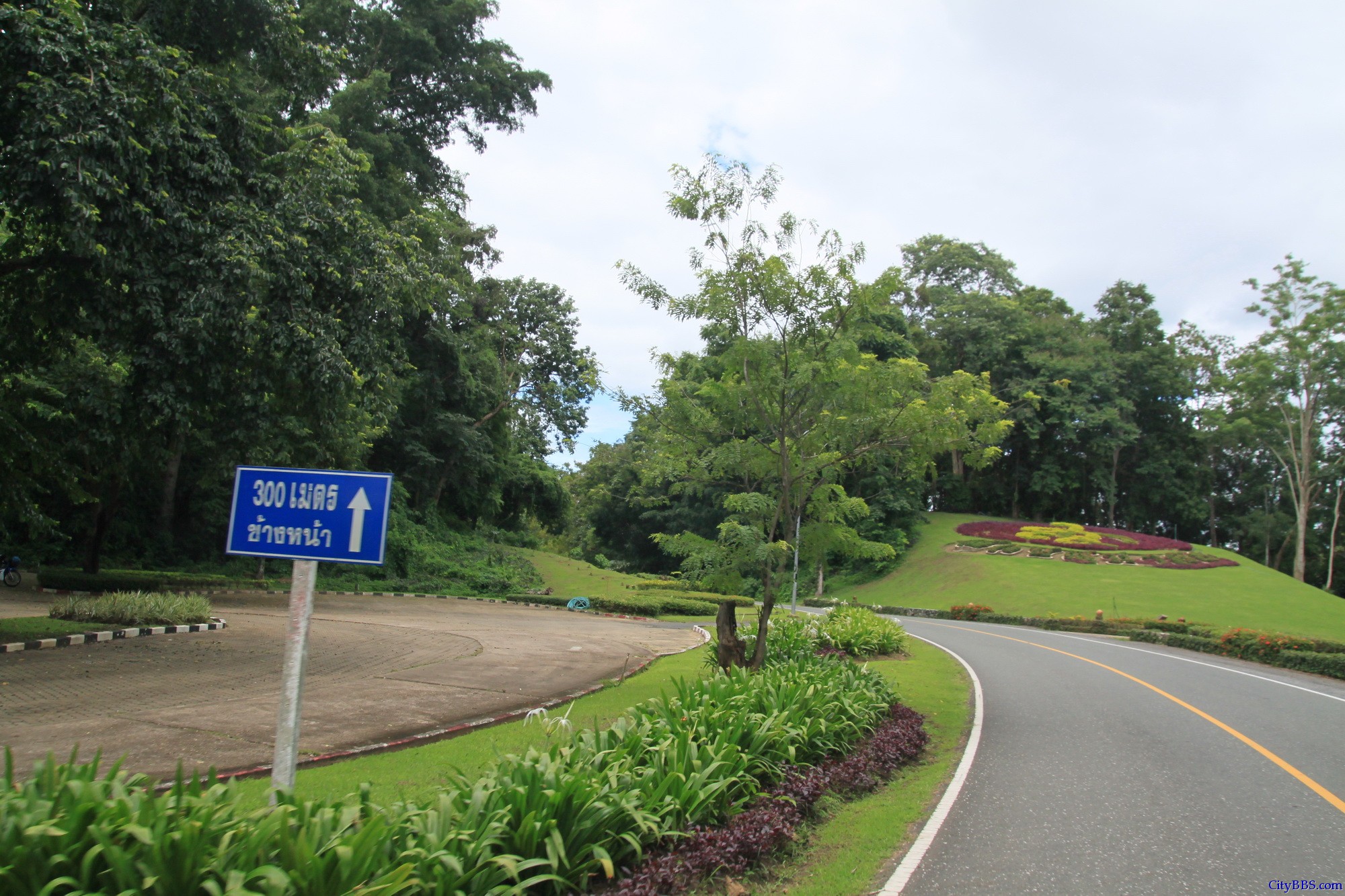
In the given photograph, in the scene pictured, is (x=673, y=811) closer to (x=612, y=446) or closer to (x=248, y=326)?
(x=248, y=326)

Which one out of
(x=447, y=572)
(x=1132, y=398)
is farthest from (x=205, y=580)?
(x=1132, y=398)

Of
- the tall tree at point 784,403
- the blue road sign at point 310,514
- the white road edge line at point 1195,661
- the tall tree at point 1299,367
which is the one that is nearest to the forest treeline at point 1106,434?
the tall tree at point 1299,367

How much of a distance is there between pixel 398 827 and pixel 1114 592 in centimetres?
3720

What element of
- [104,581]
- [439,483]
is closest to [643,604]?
[439,483]

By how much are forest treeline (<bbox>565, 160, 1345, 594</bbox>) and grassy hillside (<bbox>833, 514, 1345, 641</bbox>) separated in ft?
11.6

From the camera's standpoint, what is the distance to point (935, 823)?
20.0 feet

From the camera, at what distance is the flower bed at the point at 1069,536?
41719mm

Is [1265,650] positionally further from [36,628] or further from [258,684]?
[36,628]

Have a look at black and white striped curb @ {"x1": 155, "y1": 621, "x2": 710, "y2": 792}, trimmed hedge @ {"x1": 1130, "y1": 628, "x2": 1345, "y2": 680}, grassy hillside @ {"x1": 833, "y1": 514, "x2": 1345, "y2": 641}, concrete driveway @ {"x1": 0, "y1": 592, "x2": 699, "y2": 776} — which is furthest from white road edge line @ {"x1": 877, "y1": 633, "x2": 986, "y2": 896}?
grassy hillside @ {"x1": 833, "y1": 514, "x2": 1345, "y2": 641}

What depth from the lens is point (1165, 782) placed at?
7.21 meters

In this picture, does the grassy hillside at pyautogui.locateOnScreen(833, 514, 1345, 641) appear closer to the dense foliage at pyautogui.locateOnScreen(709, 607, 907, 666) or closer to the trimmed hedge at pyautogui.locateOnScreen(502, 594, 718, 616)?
the trimmed hedge at pyautogui.locateOnScreen(502, 594, 718, 616)

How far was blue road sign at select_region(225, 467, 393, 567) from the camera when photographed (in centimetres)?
390

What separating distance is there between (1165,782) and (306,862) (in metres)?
7.26

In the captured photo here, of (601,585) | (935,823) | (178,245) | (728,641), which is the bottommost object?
(601,585)
